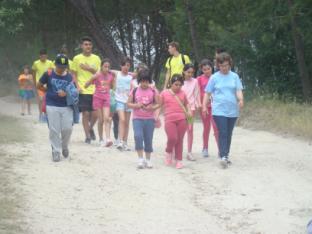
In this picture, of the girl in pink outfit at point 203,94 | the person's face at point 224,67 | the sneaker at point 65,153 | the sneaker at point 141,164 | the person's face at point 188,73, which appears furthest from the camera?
the girl in pink outfit at point 203,94

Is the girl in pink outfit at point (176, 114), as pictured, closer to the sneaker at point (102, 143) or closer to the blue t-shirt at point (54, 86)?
the blue t-shirt at point (54, 86)

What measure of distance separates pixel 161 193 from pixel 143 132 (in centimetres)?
192

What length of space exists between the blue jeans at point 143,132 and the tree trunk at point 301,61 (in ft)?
25.7

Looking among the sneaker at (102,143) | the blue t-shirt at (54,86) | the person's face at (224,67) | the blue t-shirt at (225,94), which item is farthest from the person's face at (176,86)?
the sneaker at (102,143)

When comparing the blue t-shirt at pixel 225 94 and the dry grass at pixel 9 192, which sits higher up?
the blue t-shirt at pixel 225 94

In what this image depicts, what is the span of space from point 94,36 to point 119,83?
1300 cm

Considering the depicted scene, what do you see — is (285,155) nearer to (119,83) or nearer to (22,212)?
(119,83)

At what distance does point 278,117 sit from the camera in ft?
50.3

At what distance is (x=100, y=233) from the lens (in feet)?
22.2

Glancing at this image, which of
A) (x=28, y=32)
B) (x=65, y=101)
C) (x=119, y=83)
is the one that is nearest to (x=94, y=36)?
(x=28, y=32)

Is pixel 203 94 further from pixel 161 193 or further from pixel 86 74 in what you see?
pixel 161 193

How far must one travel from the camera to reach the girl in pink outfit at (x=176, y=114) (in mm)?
10453

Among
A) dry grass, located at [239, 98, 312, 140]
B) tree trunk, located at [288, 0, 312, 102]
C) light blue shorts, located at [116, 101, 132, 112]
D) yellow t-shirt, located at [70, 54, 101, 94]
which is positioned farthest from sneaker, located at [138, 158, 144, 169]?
tree trunk, located at [288, 0, 312, 102]

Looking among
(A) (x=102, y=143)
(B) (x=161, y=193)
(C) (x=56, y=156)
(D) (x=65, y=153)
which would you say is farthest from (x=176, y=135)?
(A) (x=102, y=143)
